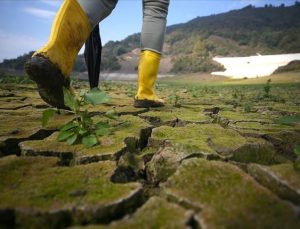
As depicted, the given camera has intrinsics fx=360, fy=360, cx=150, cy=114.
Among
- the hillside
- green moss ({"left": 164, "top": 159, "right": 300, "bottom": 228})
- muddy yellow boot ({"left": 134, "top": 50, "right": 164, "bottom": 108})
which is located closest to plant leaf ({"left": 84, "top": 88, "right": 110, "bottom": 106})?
green moss ({"left": 164, "top": 159, "right": 300, "bottom": 228})

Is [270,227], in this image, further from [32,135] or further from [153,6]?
[153,6]

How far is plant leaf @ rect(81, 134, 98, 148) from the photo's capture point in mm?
1364

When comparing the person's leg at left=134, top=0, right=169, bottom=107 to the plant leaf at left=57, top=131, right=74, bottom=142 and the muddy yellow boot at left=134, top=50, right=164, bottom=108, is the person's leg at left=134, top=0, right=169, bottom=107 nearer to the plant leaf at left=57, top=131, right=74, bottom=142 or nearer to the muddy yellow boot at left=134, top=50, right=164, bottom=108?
the muddy yellow boot at left=134, top=50, right=164, bottom=108

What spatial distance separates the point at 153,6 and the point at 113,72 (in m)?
19.3

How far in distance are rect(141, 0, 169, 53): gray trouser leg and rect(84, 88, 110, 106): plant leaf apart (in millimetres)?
1006

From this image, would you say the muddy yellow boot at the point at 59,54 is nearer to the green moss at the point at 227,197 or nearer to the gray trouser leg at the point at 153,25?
the gray trouser leg at the point at 153,25

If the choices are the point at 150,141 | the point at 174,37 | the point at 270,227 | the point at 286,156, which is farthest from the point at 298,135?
the point at 174,37

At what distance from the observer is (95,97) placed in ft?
4.87

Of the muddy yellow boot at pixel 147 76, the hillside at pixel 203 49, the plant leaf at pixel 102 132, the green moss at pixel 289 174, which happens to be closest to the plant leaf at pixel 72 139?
the plant leaf at pixel 102 132

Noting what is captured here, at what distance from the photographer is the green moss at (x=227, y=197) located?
0.81 meters

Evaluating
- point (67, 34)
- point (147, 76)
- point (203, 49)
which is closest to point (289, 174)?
point (67, 34)

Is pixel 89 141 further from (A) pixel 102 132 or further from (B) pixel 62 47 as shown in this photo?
(B) pixel 62 47

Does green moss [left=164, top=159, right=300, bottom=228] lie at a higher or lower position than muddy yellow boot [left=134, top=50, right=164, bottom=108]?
lower

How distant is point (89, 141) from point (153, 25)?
1260mm
